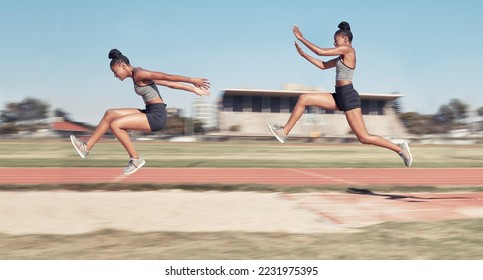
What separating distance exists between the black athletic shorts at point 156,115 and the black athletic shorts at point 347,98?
1.28 m

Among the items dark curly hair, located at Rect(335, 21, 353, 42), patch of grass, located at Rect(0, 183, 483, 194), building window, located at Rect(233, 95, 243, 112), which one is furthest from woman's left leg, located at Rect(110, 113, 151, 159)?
patch of grass, located at Rect(0, 183, 483, 194)

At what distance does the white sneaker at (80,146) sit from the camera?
3916mm

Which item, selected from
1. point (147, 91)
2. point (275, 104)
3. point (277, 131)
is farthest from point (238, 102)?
point (147, 91)

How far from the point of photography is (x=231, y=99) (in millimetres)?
9164

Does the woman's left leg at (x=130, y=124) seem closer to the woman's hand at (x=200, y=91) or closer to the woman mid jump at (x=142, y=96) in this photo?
the woman mid jump at (x=142, y=96)

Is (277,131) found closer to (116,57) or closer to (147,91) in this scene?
(147,91)

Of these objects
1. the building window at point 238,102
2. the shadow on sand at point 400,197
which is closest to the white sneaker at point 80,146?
the building window at point 238,102

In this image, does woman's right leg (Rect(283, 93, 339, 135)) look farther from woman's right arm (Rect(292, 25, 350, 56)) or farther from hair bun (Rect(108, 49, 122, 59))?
hair bun (Rect(108, 49, 122, 59))

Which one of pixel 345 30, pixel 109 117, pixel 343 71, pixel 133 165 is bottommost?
pixel 133 165

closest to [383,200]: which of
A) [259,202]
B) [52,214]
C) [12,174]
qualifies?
[259,202]

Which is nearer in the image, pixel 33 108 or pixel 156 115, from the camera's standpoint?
pixel 156 115

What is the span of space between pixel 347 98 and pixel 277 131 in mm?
636

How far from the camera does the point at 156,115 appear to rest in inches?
141

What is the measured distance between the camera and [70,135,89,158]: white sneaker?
12.8 ft
